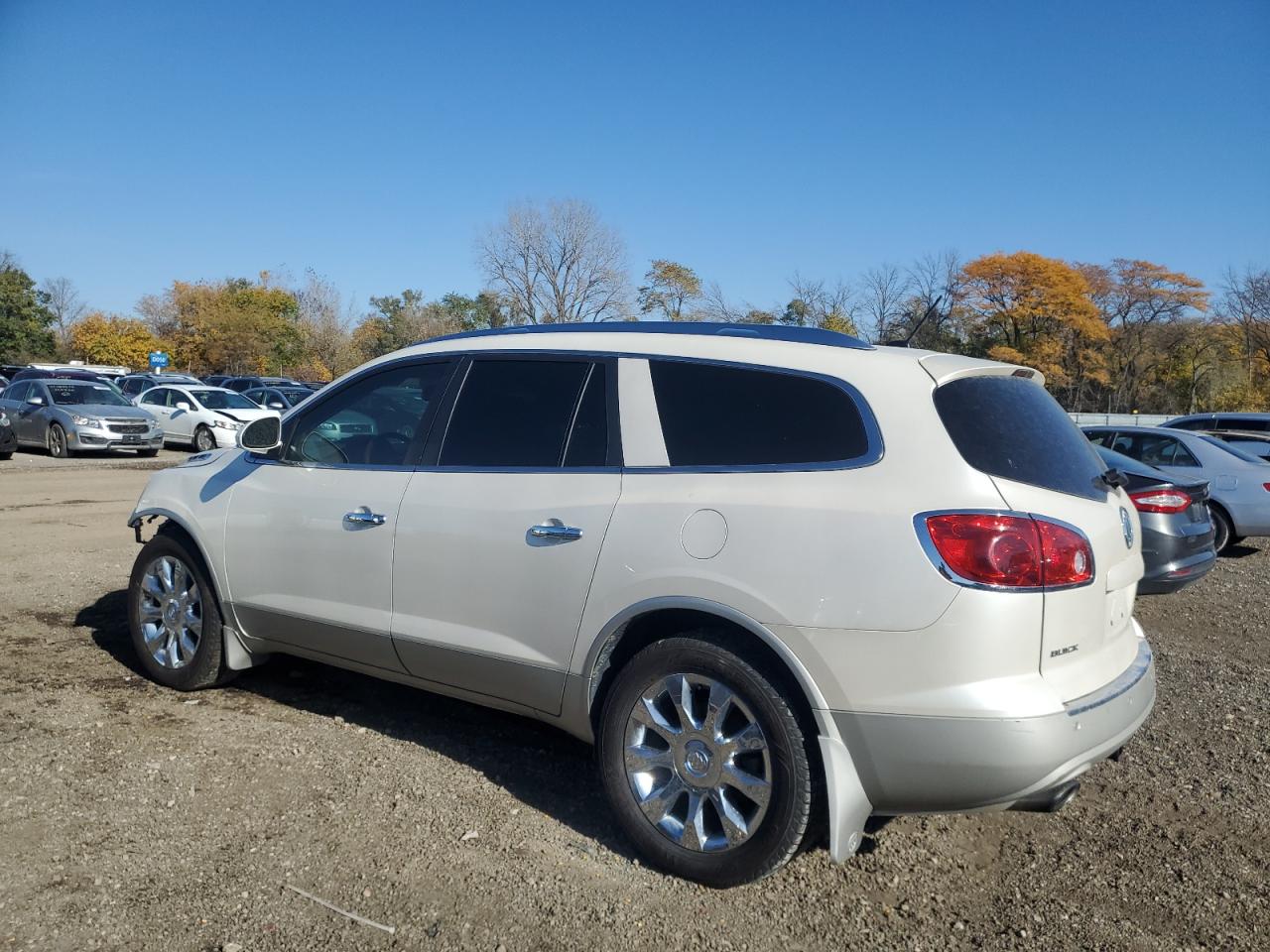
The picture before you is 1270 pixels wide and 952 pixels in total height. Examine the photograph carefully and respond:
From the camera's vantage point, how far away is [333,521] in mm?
4168

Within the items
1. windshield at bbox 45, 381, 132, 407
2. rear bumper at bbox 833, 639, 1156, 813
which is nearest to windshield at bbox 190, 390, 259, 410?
windshield at bbox 45, 381, 132, 407

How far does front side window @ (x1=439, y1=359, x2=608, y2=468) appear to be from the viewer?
3.65 metres

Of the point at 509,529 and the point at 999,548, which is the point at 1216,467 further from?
the point at 509,529

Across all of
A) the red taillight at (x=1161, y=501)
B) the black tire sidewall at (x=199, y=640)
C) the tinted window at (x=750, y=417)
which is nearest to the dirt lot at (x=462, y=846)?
the black tire sidewall at (x=199, y=640)

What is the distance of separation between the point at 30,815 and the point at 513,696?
1.79 meters

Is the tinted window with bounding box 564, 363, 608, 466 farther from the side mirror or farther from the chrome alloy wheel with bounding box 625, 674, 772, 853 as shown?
the side mirror

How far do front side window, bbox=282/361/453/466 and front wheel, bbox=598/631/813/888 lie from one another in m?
1.54

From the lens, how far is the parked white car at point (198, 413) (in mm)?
21859

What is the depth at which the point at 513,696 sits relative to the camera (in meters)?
3.67

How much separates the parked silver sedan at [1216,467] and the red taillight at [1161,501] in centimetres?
343

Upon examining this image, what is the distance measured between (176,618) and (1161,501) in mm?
6915

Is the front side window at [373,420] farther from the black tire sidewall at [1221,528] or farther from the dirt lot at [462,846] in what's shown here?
the black tire sidewall at [1221,528]

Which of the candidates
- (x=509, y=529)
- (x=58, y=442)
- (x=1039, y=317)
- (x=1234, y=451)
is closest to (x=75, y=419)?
(x=58, y=442)

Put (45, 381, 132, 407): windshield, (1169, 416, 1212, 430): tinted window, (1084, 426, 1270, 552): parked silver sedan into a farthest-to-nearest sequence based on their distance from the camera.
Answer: (45, 381, 132, 407): windshield, (1169, 416, 1212, 430): tinted window, (1084, 426, 1270, 552): parked silver sedan
